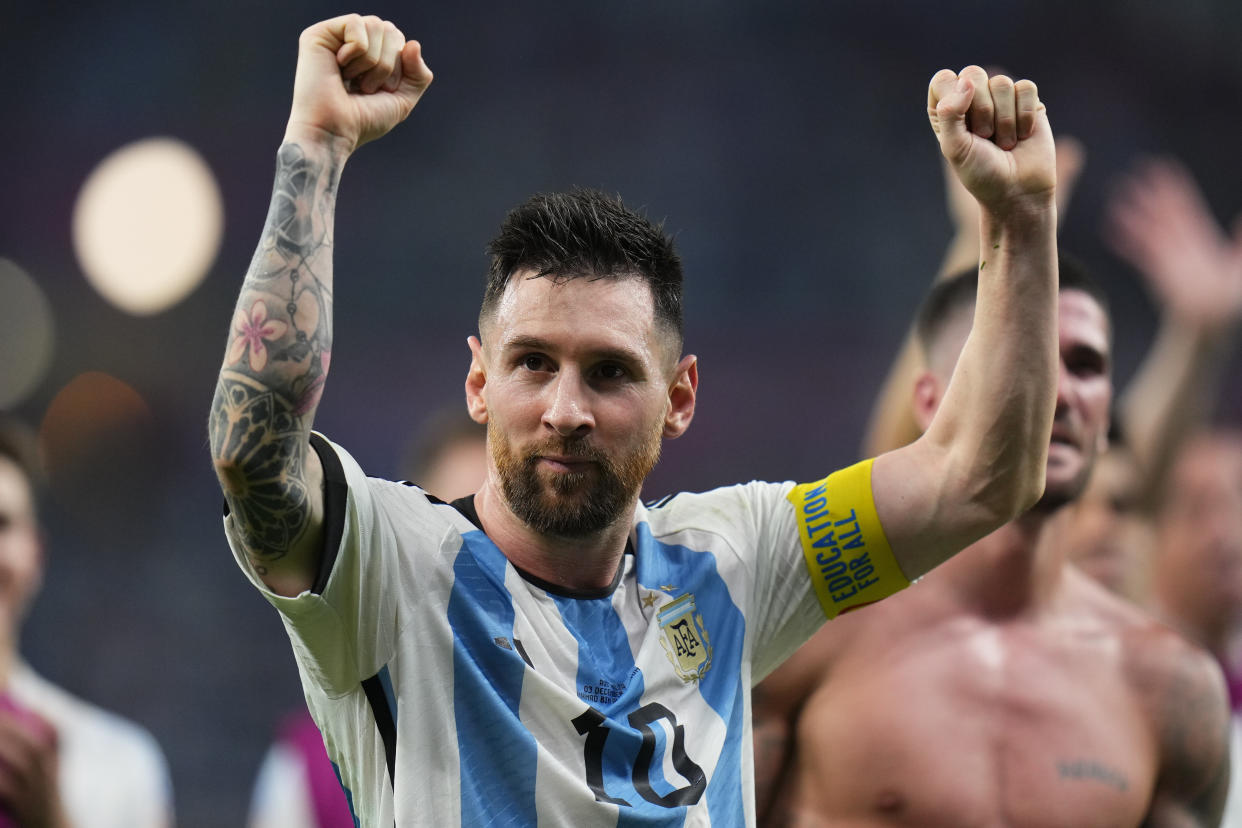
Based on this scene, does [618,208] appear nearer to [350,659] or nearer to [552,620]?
[552,620]

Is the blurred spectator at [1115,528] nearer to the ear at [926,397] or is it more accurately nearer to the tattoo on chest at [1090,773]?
the ear at [926,397]

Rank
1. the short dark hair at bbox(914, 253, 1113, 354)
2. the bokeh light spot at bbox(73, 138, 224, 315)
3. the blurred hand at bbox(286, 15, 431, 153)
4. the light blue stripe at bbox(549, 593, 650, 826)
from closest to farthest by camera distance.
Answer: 1. the blurred hand at bbox(286, 15, 431, 153)
2. the light blue stripe at bbox(549, 593, 650, 826)
3. the short dark hair at bbox(914, 253, 1113, 354)
4. the bokeh light spot at bbox(73, 138, 224, 315)

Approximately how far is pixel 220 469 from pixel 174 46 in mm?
4825

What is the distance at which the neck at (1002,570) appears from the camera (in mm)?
3650

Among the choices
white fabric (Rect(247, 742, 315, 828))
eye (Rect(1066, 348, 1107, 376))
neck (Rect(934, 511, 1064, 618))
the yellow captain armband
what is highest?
eye (Rect(1066, 348, 1107, 376))

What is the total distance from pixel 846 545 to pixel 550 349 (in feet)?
2.02

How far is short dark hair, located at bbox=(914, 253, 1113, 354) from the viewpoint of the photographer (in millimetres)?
3832

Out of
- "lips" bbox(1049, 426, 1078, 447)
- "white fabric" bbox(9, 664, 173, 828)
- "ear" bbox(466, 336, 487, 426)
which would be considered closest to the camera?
"ear" bbox(466, 336, 487, 426)

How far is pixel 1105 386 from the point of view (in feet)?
12.7

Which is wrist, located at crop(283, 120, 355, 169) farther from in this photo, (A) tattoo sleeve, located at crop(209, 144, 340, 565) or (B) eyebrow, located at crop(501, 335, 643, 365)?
(B) eyebrow, located at crop(501, 335, 643, 365)

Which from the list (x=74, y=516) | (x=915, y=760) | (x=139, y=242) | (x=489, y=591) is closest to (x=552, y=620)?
(x=489, y=591)

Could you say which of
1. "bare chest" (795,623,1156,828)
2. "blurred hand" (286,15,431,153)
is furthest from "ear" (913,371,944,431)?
"blurred hand" (286,15,431,153)

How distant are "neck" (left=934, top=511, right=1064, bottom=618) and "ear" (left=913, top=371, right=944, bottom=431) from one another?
1.58 ft

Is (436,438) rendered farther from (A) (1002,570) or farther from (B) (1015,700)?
(B) (1015,700)
